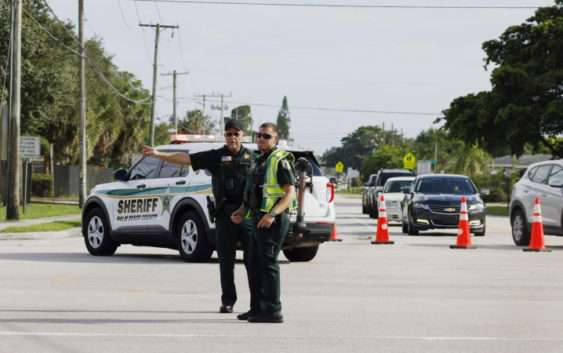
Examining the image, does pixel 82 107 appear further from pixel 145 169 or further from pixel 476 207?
pixel 145 169

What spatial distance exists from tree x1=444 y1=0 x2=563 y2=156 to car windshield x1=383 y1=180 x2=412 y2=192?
17.8 meters

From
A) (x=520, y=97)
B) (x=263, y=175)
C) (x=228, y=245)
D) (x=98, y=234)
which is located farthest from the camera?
(x=520, y=97)

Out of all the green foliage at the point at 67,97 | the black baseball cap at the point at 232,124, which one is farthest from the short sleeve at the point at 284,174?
the green foliage at the point at 67,97

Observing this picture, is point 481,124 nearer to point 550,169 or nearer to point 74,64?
point 74,64

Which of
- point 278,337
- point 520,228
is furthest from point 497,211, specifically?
point 278,337

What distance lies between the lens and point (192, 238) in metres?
18.0

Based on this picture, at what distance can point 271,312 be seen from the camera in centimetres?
1066

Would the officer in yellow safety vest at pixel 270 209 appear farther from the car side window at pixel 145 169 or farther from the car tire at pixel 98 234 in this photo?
the car tire at pixel 98 234

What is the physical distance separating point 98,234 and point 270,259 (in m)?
9.54

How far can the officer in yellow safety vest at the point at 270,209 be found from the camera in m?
10.6

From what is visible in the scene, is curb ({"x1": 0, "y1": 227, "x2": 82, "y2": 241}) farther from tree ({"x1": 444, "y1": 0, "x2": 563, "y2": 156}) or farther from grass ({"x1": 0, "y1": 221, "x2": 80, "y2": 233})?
tree ({"x1": 444, "y1": 0, "x2": 563, "y2": 156})

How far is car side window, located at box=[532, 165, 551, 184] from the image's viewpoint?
23453 millimetres

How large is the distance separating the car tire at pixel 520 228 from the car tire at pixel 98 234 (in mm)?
8501

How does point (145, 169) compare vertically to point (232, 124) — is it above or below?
below
